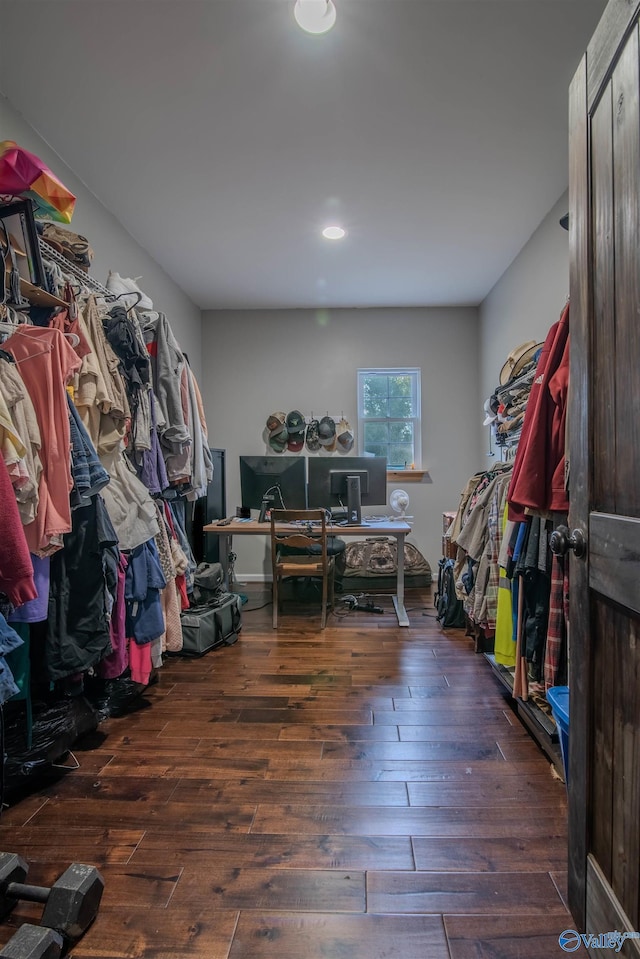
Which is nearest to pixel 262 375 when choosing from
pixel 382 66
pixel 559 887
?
pixel 382 66

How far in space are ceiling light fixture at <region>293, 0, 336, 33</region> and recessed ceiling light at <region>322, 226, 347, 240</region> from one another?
4.51ft

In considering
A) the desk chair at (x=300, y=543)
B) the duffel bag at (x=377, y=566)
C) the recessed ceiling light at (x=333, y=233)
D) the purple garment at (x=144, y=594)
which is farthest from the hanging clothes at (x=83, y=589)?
the duffel bag at (x=377, y=566)

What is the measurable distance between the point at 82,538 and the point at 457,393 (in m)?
3.92

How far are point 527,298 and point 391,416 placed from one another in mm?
1753

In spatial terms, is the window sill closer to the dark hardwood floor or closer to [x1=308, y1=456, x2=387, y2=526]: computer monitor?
[x1=308, y1=456, x2=387, y2=526]: computer monitor

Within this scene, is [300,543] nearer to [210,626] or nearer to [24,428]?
[210,626]

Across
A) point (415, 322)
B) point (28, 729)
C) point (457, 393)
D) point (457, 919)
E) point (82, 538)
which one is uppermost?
point (415, 322)

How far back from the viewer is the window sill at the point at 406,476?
4578 mm

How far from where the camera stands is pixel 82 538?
170 centimetres

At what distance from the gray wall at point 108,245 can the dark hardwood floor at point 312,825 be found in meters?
2.64

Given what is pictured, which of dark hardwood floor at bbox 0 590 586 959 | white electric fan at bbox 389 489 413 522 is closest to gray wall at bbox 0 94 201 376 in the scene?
white electric fan at bbox 389 489 413 522

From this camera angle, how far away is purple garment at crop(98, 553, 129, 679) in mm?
1874

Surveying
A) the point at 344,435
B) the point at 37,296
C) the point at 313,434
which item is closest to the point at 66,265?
the point at 37,296

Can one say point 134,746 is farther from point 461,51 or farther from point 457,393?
point 457,393
